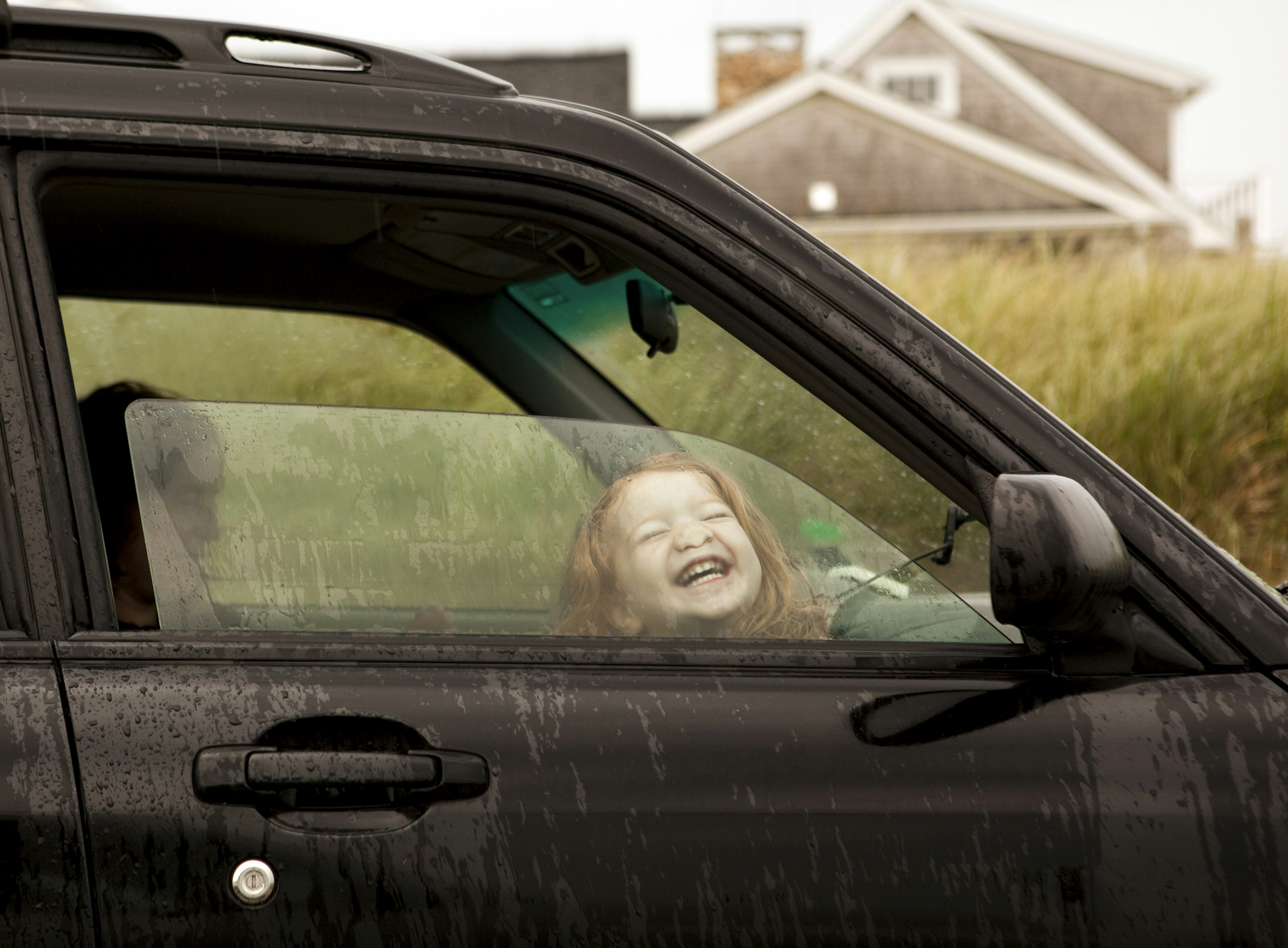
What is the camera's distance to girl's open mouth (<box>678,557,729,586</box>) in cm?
140

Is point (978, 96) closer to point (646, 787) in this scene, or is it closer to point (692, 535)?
point (692, 535)

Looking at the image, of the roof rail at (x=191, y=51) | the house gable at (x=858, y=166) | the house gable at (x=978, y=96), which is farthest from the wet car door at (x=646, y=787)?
the house gable at (x=978, y=96)

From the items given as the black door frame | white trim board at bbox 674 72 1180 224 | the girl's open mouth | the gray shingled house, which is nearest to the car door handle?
the black door frame

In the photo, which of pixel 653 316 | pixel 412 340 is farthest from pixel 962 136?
pixel 653 316

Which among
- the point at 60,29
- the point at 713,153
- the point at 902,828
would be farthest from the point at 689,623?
the point at 713,153

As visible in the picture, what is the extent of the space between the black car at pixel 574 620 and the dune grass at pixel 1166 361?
4828 millimetres

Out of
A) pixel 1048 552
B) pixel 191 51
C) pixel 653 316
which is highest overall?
pixel 191 51

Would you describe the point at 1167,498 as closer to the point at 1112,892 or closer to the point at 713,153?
the point at 1112,892

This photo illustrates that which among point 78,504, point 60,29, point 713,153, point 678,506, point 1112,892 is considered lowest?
point 713,153

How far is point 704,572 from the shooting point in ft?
4.61

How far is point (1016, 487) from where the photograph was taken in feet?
3.76

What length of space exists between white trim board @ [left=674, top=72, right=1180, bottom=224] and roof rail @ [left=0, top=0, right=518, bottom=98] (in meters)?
21.6

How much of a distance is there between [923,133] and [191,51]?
23722 millimetres

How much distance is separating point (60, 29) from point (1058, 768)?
137 centimetres
